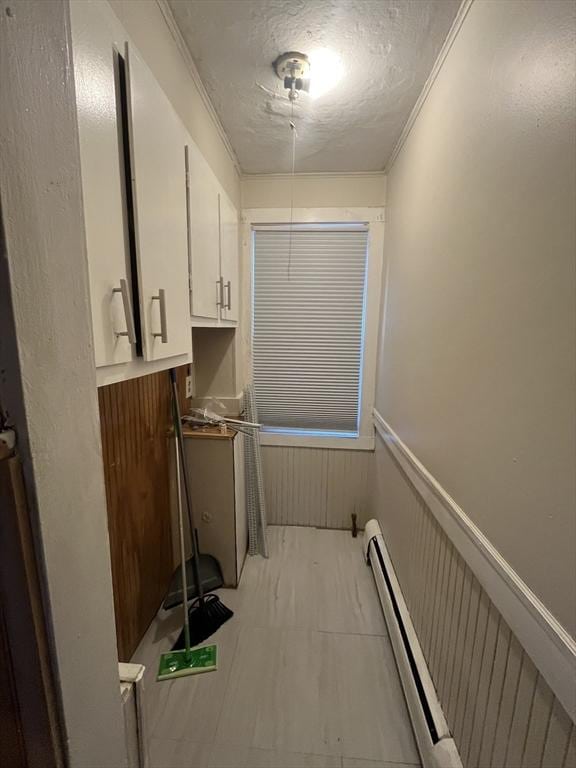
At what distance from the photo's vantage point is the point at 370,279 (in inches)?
85.7

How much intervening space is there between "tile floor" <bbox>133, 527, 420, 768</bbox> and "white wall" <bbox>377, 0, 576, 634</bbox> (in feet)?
3.27

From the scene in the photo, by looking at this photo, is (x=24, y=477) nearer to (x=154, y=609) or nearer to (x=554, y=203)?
(x=554, y=203)

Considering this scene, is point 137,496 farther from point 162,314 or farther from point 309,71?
point 309,71

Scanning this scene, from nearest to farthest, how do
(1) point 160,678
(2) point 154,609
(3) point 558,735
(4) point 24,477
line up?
(4) point 24,477 → (3) point 558,735 → (1) point 160,678 → (2) point 154,609

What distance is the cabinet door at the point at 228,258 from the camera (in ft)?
5.09

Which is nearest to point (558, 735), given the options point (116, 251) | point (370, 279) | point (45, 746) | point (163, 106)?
point (45, 746)

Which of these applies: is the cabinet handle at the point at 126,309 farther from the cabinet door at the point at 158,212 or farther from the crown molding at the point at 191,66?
the crown molding at the point at 191,66

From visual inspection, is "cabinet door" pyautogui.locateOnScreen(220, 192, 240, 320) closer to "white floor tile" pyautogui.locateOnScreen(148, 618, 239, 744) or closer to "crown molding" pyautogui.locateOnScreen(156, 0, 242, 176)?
"crown molding" pyautogui.locateOnScreen(156, 0, 242, 176)

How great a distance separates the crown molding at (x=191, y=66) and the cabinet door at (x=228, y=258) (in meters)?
0.37

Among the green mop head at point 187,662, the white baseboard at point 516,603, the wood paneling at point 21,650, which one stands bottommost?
the green mop head at point 187,662

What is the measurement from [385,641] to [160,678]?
1.05 meters

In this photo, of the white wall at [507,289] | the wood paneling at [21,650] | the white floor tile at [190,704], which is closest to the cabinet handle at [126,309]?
the wood paneling at [21,650]

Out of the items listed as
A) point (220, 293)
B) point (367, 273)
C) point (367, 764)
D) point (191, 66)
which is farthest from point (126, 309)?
point (367, 273)

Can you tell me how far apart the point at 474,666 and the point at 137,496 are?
4.54 feet
